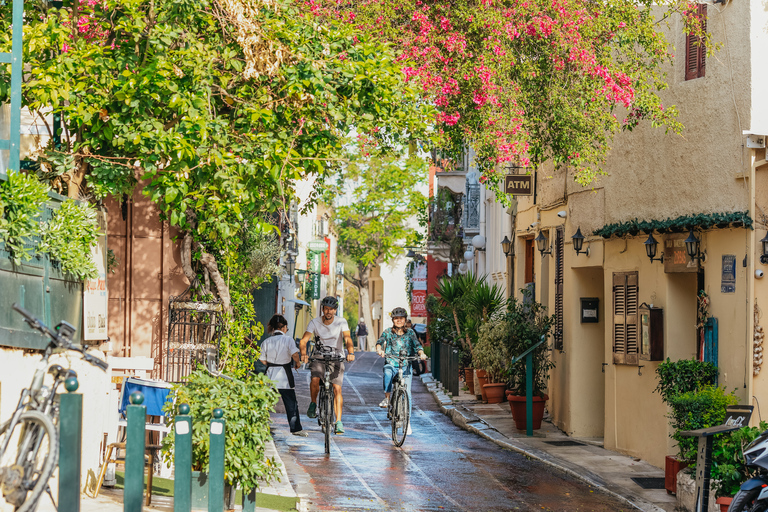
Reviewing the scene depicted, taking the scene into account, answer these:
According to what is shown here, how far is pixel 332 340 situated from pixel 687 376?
4.71 meters

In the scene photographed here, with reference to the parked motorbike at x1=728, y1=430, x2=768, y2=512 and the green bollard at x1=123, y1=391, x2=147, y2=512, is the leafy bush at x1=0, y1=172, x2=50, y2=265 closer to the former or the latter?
the green bollard at x1=123, y1=391, x2=147, y2=512

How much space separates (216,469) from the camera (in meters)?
6.52

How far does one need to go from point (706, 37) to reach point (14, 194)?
8238mm

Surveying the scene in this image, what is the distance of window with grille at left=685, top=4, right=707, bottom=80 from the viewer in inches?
474

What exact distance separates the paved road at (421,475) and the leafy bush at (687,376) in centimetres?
155

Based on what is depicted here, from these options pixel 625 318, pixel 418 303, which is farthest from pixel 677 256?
pixel 418 303

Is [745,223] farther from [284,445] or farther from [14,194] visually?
[14,194]

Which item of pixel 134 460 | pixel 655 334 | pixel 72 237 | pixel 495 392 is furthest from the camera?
pixel 495 392

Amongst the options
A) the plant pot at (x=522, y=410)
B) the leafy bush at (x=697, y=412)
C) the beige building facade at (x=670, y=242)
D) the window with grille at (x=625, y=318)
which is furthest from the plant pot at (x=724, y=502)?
the plant pot at (x=522, y=410)

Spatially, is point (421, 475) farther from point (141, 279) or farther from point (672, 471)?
point (141, 279)

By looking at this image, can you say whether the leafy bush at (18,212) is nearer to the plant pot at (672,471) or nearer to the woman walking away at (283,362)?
the woman walking away at (283,362)

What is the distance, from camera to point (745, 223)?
10680 millimetres

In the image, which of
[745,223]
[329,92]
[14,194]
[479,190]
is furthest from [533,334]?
[479,190]

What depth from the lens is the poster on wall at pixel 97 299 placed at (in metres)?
8.85
